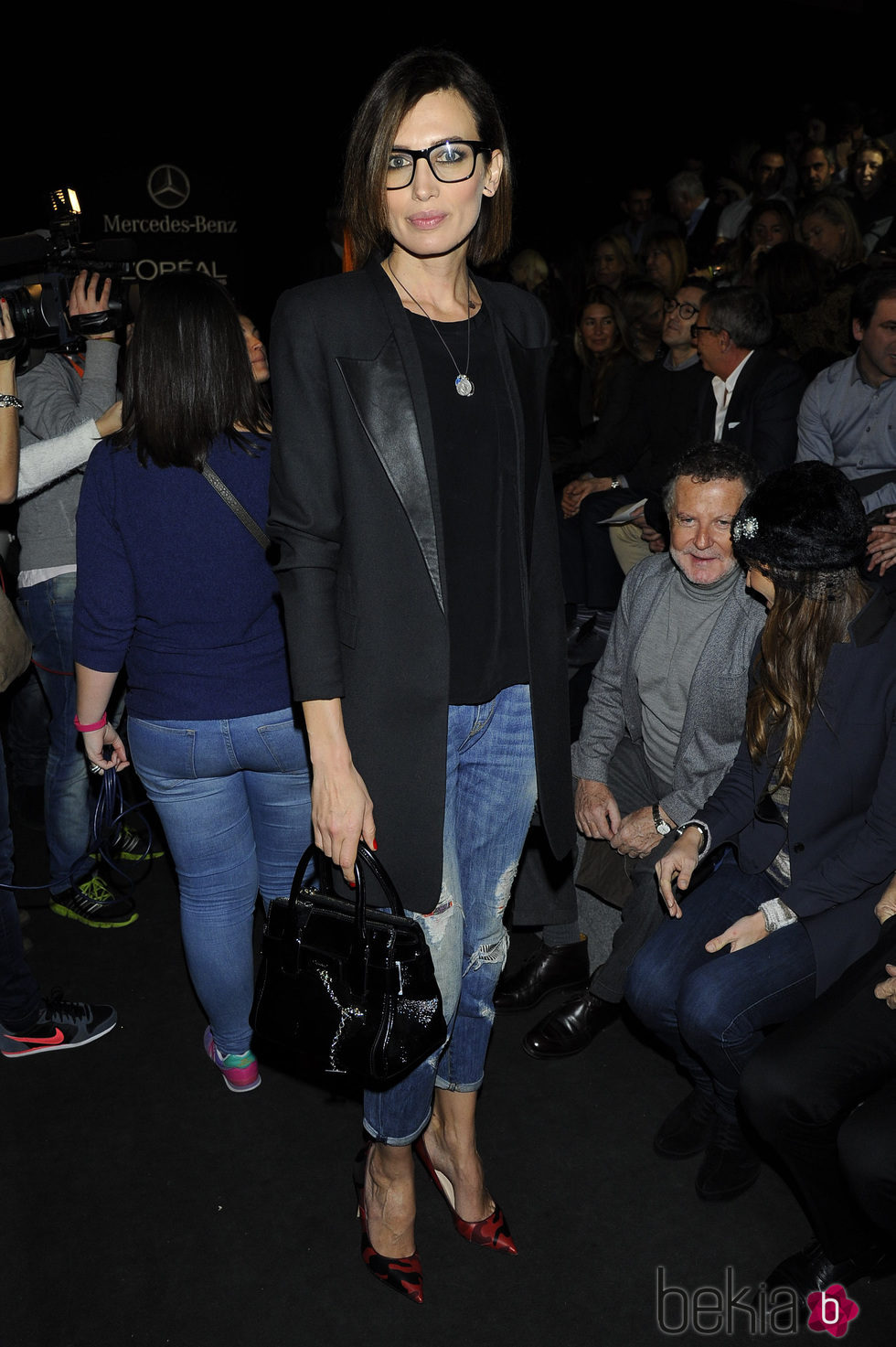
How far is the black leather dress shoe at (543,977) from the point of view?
3018 mm

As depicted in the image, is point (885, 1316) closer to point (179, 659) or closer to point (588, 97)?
point (179, 659)

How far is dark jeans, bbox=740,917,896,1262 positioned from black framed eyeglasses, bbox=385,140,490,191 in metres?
1.67

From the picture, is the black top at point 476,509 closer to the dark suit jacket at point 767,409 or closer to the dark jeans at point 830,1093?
the dark jeans at point 830,1093

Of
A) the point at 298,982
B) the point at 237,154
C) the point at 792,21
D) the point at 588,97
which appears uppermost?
the point at 792,21

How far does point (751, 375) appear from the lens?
4.35m

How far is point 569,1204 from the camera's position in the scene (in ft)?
7.74

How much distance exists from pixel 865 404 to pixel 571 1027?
8.03ft

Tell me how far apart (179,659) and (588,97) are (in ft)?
31.7

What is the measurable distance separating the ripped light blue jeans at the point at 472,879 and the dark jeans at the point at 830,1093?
22.7 inches

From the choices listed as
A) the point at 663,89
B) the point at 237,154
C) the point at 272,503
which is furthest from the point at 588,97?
the point at 272,503

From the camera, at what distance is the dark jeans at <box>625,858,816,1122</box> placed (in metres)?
2.28

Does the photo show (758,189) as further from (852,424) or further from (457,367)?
Result: (457,367)

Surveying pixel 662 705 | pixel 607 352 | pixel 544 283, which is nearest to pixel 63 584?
pixel 662 705

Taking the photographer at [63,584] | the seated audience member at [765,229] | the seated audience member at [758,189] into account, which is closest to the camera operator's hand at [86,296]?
the photographer at [63,584]
